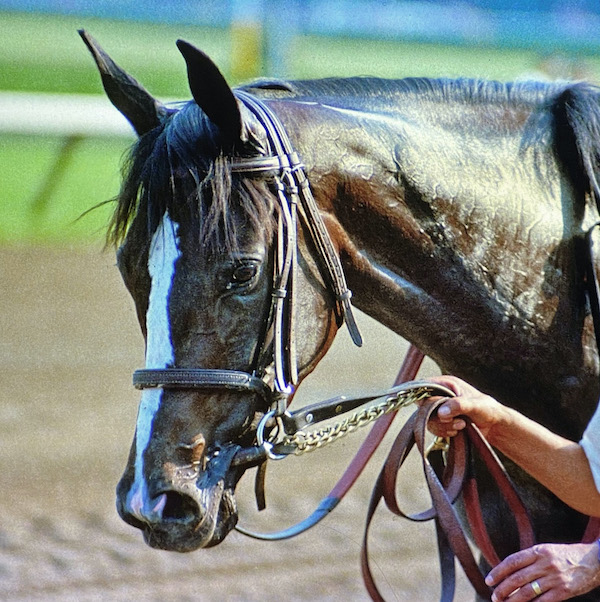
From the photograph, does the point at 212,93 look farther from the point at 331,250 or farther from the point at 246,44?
the point at 246,44

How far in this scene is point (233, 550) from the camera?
402 cm

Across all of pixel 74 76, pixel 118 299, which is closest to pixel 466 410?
pixel 118 299

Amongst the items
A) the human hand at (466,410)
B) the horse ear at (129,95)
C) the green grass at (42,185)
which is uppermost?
the horse ear at (129,95)

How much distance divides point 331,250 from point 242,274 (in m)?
0.18

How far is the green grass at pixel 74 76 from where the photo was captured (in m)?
7.02

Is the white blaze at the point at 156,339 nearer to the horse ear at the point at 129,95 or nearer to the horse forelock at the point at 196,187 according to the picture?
the horse forelock at the point at 196,187

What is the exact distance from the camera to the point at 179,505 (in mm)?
1661

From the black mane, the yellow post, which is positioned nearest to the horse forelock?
the black mane

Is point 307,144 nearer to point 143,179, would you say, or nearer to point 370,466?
point 143,179

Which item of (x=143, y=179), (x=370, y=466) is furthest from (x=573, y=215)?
(x=370, y=466)

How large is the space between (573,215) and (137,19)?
5961mm

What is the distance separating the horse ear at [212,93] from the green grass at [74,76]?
5.28m

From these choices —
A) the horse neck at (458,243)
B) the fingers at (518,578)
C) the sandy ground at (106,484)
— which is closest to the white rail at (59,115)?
the sandy ground at (106,484)

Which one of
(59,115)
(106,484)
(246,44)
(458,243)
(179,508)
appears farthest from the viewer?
(246,44)
